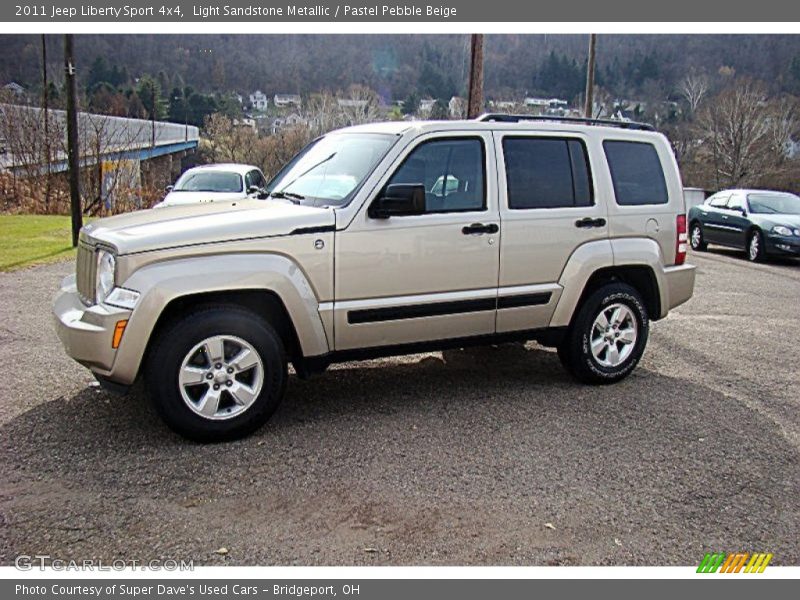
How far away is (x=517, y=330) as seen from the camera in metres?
5.34

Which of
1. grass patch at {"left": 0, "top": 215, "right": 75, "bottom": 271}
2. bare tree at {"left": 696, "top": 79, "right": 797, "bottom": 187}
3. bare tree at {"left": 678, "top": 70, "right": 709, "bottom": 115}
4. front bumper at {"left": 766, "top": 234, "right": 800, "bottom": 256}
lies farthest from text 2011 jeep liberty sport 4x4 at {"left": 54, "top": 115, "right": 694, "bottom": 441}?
bare tree at {"left": 678, "top": 70, "right": 709, "bottom": 115}

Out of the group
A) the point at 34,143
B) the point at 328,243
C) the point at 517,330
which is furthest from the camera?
the point at 34,143

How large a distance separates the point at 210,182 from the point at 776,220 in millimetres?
12018

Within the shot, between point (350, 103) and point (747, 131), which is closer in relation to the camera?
point (350, 103)

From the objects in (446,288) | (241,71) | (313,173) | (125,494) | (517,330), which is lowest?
(125,494)

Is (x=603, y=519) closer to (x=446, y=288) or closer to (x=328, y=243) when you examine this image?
(x=446, y=288)

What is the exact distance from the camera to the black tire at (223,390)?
411 centimetres

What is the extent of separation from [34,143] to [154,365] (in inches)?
1069

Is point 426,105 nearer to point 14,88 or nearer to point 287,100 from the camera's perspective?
point 287,100

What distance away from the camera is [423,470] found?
4035mm

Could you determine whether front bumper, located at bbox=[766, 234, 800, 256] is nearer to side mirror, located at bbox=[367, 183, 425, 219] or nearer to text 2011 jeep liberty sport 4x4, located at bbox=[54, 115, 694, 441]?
text 2011 jeep liberty sport 4x4, located at bbox=[54, 115, 694, 441]

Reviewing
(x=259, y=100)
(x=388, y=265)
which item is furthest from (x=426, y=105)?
(x=388, y=265)

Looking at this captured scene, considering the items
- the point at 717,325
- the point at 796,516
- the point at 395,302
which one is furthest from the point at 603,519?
the point at 717,325

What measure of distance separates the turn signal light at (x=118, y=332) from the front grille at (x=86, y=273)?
425 millimetres
